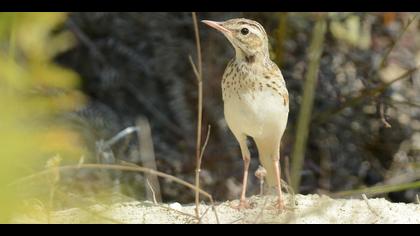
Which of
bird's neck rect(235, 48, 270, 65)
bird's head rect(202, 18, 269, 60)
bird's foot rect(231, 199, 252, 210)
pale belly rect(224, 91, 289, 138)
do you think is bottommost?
bird's foot rect(231, 199, 252, 210)

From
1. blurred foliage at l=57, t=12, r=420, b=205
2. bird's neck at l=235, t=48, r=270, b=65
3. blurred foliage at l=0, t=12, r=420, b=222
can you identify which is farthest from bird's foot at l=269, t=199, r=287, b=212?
blurred foliage at l=57, t=12, r=420, b=205

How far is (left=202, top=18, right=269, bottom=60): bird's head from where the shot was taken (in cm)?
370

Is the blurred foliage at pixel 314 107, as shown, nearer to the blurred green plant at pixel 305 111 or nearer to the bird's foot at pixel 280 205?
the blurred green plant at pixel 305 111

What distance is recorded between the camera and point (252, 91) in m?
3.62

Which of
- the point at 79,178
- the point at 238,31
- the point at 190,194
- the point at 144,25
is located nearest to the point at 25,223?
the point at 238,31

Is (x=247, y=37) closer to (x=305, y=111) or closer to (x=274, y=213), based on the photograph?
(x=274, y=213)

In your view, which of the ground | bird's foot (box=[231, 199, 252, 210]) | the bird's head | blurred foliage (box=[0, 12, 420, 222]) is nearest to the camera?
the ground

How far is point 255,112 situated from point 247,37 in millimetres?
→ 361

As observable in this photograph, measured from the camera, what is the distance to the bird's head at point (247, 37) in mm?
3703

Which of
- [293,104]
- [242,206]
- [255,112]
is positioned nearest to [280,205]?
[242,206]

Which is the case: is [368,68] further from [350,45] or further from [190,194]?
[190,194]

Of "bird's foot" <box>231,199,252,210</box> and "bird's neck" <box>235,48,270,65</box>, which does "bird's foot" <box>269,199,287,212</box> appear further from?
"bird's neck" <box>235,48,270,65</box>

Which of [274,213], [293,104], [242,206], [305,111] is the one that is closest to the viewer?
[305,111]

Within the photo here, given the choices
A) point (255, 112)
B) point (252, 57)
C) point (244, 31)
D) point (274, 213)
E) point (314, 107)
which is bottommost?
point (274, 213)
